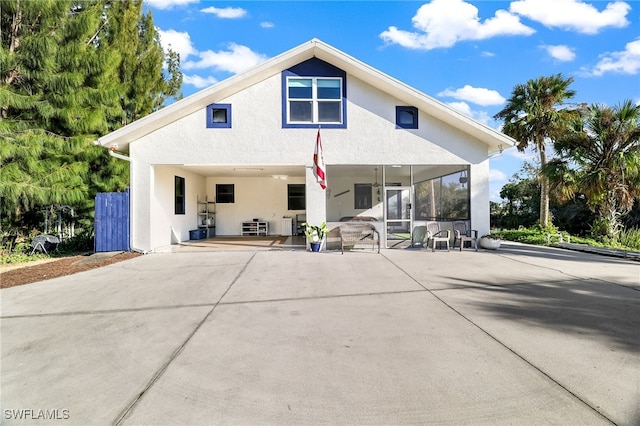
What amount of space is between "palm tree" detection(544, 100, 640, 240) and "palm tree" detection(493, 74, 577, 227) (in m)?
1.57

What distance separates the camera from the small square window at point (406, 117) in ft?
34.4

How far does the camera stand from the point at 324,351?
316cm

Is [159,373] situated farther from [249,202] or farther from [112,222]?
[249,202]

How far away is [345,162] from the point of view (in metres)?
10.3

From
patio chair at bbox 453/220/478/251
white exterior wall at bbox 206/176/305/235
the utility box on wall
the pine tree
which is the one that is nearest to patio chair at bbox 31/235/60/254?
the pine tree

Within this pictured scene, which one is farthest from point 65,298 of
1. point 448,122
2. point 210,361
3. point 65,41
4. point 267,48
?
point 448,122

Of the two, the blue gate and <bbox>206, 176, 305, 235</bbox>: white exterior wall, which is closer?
the blue gate

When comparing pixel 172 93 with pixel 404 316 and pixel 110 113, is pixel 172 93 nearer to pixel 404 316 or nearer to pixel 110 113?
pixel 110 113

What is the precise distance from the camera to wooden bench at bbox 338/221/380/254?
9828 mm

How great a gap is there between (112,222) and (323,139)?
292 inches

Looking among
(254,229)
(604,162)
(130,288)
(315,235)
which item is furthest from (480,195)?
(130,288)

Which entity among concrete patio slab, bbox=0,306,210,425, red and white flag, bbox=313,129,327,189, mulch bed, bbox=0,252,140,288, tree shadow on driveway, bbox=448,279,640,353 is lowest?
concrete patio slab, bbox=0,306,210,425

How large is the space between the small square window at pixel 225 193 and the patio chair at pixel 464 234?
10167 mm

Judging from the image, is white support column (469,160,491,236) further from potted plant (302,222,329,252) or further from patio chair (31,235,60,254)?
patio chair (31,235,60,254)
